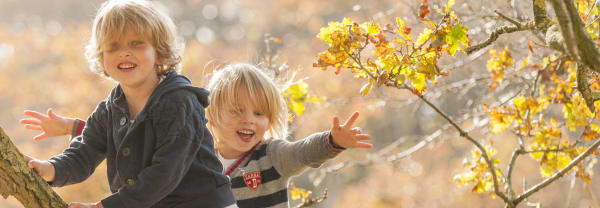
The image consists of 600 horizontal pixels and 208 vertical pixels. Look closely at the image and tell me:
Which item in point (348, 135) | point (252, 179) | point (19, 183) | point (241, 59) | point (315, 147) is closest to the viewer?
point (19, 183)

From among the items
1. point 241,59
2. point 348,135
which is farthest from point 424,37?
point 241,59

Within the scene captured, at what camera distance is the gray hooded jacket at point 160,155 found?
69.7 inches

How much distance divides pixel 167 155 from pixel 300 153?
1.81ft

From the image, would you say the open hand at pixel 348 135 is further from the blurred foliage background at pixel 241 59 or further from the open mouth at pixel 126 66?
the blurred foliage background at pixel 241 59

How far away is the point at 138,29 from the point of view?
195 centimetres

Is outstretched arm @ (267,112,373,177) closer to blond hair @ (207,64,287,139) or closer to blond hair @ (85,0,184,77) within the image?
blond hair @ (207,64,287,139)

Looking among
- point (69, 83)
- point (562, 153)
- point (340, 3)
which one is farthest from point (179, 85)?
point (340, 3)

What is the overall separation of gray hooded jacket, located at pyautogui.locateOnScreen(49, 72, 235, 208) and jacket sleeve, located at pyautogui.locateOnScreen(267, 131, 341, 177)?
314 mm

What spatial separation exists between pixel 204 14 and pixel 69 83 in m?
5.95

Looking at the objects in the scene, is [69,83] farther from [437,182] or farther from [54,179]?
[54,179]

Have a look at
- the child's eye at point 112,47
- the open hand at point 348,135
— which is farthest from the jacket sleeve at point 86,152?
the open hand at point 348,135

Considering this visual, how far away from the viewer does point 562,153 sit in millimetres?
2660

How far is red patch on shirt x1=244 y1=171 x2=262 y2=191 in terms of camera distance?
2279 millimetres

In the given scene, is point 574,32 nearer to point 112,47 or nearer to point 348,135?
point 348,135
